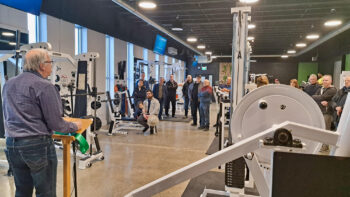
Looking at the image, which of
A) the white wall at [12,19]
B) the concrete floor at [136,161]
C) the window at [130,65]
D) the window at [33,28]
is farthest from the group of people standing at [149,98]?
the white wall at [12,19]

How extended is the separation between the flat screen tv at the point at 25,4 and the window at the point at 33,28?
0.75 metres

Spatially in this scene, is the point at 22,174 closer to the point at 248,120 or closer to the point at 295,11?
the point at 248,120

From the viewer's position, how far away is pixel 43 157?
1819 millimetres

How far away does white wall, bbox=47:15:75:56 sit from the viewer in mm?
5468

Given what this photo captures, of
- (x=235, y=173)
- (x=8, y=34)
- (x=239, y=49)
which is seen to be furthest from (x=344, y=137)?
(x=8, y=34)

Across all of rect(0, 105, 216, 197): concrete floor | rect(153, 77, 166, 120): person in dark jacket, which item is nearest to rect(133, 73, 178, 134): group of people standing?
rect(153, 77, 166, 120): person in dark jacket

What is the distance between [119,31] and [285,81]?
1432 centimetres

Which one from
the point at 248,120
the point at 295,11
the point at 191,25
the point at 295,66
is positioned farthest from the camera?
the point at 295,66

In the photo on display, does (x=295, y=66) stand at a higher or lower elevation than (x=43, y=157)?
higher

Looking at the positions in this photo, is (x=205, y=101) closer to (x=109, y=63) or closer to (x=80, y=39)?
(x=109, y=63)

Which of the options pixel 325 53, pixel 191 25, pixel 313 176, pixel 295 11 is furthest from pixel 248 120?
pixel 325 53

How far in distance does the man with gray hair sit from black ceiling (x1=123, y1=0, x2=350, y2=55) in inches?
194

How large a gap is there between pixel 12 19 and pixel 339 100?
6323mm

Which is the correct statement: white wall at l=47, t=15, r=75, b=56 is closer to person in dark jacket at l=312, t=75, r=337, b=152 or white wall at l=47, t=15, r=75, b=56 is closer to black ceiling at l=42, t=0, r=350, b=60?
black ceiling at l=42, t=0, r=350, b=60
